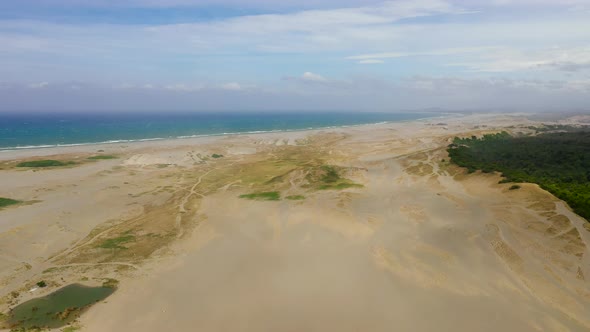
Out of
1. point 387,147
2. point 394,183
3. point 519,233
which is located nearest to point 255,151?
point 387,147

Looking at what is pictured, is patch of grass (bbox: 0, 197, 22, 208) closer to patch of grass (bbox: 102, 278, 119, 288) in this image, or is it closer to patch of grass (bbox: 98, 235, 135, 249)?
patch of grass (bbox: 98, 235, 135, 249)

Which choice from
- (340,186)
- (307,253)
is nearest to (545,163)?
(340,186)

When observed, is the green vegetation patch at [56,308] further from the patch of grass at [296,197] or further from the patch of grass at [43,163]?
the patch of grass at [43,163]

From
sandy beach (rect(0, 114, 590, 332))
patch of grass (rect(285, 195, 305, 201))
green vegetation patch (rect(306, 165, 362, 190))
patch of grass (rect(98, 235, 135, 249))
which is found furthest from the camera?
green vegetation patch (rect(306, 165, 362, 190))

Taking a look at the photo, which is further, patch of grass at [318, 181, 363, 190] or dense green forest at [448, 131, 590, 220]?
patch of grass at [318, 181, 363, 190]

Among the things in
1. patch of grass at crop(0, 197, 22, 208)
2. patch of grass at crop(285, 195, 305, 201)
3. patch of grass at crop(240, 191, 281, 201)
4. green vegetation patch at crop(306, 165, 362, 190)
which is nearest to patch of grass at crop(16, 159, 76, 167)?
patch of grass at crop(0, 197, 22, 208)

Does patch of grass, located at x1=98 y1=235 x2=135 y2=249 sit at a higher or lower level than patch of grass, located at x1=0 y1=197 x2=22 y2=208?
lower

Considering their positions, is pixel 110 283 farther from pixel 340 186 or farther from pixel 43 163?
pixel 43 163
